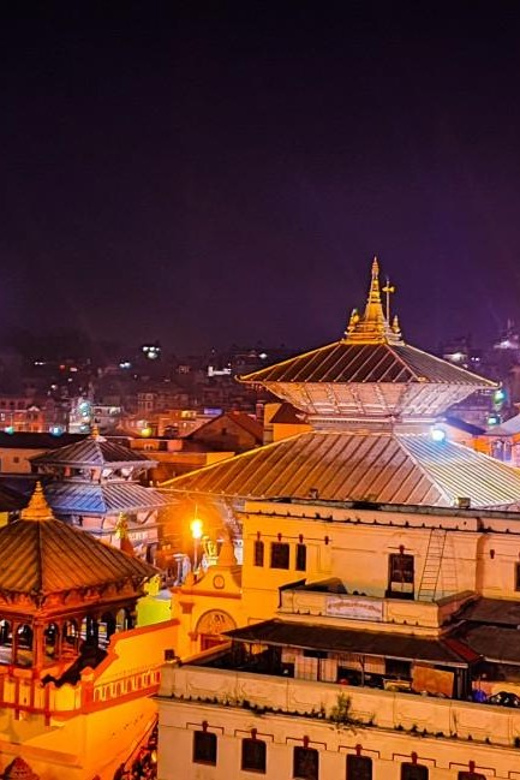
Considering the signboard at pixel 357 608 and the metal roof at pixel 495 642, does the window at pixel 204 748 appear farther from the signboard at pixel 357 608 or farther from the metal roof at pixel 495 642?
the metal roof at pixel 495 642

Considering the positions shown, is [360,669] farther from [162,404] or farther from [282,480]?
[162,404]

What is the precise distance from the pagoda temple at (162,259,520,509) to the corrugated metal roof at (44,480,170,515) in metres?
12.3

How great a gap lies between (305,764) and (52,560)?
33.6 ft

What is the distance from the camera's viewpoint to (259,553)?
34.4 metres

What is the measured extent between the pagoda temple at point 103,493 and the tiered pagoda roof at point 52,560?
1458cm

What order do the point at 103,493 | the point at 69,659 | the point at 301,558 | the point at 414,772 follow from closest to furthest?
the point at 414,772 < the point at 301,558 < the point at 69,659 < the point at 103,493

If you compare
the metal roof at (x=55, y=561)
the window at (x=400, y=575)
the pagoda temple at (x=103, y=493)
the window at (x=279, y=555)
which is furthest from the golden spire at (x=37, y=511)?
the pagoda temple at (x=103, y=493)

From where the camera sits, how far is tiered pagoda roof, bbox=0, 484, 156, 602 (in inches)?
1303

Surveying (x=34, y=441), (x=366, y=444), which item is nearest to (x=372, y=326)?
(x=366, y=444)

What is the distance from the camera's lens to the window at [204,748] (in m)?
27.7

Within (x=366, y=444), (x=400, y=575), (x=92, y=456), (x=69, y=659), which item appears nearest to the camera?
(x=400, y=575)

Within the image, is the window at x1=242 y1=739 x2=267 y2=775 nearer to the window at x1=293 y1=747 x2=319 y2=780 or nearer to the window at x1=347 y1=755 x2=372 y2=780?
the window at x1=293 y1=747 x2=319 y2=780

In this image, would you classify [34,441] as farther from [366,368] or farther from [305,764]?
[305,764]

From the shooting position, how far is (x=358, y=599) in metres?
29.3
